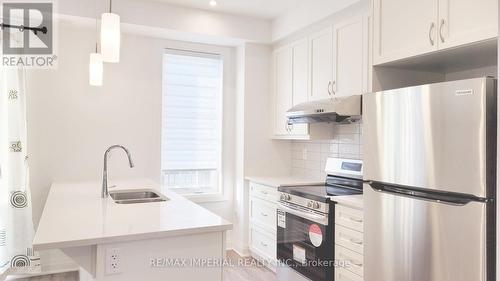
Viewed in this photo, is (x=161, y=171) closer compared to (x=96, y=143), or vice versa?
(x=96, y=143)

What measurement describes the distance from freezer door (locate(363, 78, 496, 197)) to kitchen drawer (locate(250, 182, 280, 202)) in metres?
1.40

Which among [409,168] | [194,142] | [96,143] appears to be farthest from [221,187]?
[409,168]

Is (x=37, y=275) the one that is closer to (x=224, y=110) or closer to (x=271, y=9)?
(x=224, y=110)

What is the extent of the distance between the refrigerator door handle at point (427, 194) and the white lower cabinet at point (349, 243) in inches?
12.6

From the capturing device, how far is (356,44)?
292 centimetres

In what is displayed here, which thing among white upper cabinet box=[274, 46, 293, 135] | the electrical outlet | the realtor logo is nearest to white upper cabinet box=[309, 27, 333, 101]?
white upper cabinet box=[274, 46, 293, 135]

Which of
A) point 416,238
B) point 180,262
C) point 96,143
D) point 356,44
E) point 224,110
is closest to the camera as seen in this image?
point 180,262

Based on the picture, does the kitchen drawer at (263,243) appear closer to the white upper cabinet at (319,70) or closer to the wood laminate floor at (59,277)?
the white upper cabinet at (319,70)

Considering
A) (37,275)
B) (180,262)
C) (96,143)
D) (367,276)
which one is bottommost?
(37,275)

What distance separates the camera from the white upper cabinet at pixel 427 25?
176cm

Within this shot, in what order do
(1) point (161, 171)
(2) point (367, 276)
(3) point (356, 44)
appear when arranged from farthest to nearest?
1. (1) point (161, 171)
2. (3) point (356, 44)
3. (2) point (367, 276)

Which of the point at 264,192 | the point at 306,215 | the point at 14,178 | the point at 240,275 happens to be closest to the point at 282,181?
the point at 264,192

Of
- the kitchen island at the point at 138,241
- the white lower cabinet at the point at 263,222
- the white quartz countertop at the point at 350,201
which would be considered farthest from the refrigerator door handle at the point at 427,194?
the white lower cabinet at the point at 263,222

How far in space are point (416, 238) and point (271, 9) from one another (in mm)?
2737
